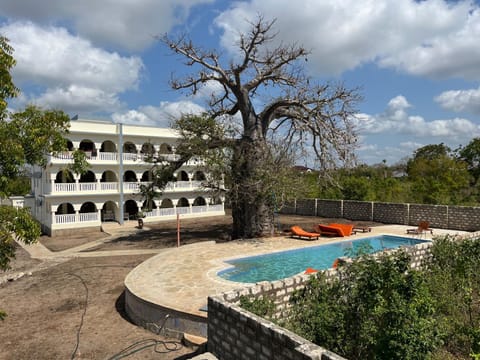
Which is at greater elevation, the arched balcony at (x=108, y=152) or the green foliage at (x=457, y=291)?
the arched balcony at (x=108, y=152)

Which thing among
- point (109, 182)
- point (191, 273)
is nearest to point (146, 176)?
point (109, 182)

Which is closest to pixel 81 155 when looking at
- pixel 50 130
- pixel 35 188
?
pixel 50 130

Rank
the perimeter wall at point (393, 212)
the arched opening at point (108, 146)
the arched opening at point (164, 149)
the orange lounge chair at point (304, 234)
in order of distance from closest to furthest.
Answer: the orange lounge chair at point (304, 234) < the perimeter wall at point (393, 212) < the arched opening at point (108, 146) < the arched opening at point (164, 149)

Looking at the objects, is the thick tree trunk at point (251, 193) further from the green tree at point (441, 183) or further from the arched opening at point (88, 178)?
the arched opening at point (88, 178)

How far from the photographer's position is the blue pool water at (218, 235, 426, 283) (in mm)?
12773

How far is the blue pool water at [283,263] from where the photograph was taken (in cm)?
1277

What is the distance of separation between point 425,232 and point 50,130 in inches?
767

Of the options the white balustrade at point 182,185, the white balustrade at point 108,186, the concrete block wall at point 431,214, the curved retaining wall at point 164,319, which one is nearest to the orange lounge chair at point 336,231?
the concrete block wall at point 431,214

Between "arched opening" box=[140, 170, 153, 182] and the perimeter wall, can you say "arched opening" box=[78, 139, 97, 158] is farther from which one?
the perimeter wall

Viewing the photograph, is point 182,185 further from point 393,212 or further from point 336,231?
point 393,212

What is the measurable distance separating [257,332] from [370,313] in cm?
204

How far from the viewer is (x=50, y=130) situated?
5965 mm

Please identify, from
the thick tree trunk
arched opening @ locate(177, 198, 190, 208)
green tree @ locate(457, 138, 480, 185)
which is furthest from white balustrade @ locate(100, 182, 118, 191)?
green tree @ locate(457, 138, 480, 185)

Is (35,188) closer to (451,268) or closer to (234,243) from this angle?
(234,243)
